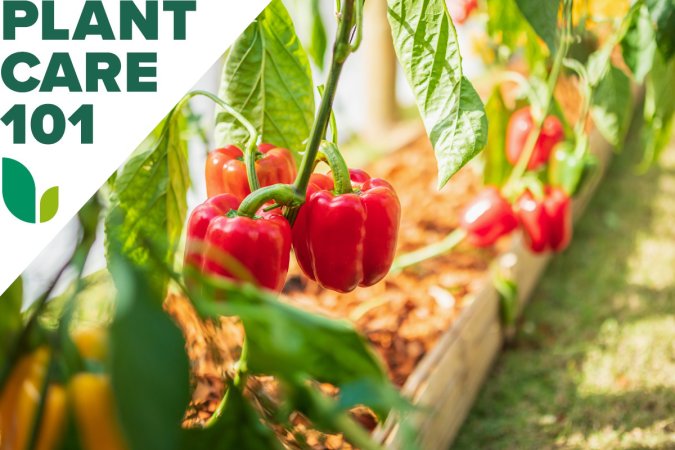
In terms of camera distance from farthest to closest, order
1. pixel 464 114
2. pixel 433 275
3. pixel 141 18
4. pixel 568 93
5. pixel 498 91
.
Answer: pixel 568 93
pixel 433 275
pixel 498 91
pixel 141 18
pixel 464 114

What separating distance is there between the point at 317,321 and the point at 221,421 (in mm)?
174

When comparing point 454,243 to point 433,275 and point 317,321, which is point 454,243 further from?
point 317,321

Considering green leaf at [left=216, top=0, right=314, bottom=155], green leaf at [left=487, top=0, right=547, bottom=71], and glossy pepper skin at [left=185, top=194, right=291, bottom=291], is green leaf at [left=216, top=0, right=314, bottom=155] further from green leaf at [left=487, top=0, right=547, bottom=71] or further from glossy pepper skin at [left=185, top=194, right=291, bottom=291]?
green leaf at [left=487, top=0, right=547, bottom=71]

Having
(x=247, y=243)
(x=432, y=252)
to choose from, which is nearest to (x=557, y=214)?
(x=432, y=252)

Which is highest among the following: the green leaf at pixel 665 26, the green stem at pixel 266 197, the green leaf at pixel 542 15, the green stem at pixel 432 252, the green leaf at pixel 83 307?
the green leaf at pixel 542 15

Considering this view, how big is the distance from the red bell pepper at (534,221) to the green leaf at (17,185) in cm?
134

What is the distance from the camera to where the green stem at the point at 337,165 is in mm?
915

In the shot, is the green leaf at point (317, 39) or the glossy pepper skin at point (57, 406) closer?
the glossy pepper skin at point (57, 406)

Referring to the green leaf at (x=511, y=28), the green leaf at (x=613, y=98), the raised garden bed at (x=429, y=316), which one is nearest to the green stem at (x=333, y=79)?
the raised garden bed at (x=429, y=316)

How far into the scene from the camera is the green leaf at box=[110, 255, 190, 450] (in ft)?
1.46

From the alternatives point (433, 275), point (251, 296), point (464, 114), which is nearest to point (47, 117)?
point (464, 114)

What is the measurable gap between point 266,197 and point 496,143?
132cm

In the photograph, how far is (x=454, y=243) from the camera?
205 cm
